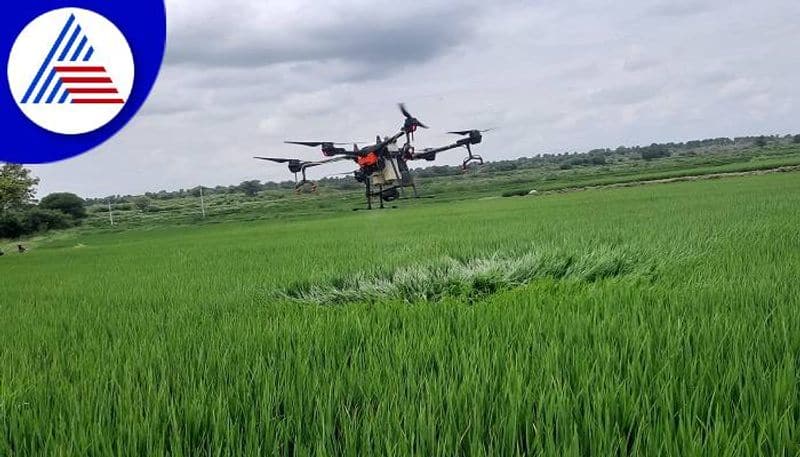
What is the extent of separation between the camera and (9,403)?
1.89 m

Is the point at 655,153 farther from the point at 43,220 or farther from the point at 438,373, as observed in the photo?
the point at 438,373

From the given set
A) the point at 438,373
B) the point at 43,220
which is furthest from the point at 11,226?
the point at 438,373

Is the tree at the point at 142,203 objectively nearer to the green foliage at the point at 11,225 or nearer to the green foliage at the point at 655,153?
the green foliage at the point at 11,225

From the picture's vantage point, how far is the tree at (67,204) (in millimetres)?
33919

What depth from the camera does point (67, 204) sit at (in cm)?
3597

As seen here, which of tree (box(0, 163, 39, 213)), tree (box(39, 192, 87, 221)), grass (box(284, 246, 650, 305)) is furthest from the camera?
tree (box(39, 192, 87, 221))

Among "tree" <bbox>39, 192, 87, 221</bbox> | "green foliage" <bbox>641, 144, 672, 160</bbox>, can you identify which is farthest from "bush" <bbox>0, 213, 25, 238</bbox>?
"green foliage" <bbox>641, 144, 672, 160</bbox>

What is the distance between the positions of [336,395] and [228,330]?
1419 millimetres

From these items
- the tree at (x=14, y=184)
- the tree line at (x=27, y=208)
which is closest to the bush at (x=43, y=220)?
the tree line at (x=27, y=208)

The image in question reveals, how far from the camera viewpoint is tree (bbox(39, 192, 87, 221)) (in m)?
33.9

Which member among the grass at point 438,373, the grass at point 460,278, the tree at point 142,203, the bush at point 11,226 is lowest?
the grass at point 460,278

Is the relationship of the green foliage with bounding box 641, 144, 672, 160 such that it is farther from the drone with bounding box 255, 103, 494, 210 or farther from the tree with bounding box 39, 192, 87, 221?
the tree with bounding box 39, 192, 87, 221

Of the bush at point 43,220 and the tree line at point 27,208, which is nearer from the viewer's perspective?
the tree line at point 27,208

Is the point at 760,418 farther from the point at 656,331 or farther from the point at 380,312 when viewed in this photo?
the point at 380,312
